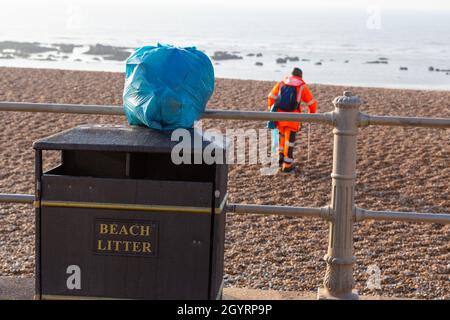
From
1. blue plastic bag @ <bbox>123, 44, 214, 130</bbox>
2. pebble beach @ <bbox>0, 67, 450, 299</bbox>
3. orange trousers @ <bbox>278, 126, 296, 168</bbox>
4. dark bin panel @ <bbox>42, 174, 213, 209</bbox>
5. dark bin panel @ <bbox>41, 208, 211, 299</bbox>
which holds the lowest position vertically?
pebble beach @ <bbox>0, 67, 450, 299</bbox>

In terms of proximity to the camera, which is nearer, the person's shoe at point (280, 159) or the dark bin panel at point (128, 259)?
the dark bin panel at point (128, 259)

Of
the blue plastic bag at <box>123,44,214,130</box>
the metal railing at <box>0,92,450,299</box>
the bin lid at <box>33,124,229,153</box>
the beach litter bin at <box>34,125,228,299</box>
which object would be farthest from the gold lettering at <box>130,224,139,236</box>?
the metal railing at <box>0,92,450,299</box>

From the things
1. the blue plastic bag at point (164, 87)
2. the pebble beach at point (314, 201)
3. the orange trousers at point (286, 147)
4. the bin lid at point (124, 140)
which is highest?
the blue plastic bag at point (164, 87)

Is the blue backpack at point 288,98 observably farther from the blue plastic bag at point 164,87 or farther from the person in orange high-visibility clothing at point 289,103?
the blue plastic bag at point 164,87

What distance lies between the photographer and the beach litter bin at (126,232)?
3.57m

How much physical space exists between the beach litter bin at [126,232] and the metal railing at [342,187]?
641 millimetres

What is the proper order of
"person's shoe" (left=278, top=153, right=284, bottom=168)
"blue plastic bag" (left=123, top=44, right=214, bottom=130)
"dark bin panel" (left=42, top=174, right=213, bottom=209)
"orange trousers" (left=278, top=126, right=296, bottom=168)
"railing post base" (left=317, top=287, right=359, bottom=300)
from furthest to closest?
"person's shoe" (left=278, top=153, right=284, bottom=168) < "orange trousers" (left=278, top=126, right=296, bottom=168) < "railing post base" (left=317, top=287, right=359, bottom=300) < "blue plastic bag" (left=123, top=44, right=214, bottom=130) < "dark bin panel" (left=42, top=174, right=213, bottom=209)

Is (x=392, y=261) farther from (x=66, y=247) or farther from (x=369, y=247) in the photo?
(x=66, y=247)

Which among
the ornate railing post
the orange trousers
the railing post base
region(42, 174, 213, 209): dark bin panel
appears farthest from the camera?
the orange trousers

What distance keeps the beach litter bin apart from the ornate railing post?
74 centimetres

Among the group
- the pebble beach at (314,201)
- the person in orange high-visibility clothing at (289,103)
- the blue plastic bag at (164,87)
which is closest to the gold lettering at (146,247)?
the blue plastic bag at (164,87)

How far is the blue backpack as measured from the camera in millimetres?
10531

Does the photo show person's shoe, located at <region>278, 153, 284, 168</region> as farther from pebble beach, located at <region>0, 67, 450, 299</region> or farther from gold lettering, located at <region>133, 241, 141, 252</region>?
gold lettering, located at <region>133, 241, 141, 252</region>

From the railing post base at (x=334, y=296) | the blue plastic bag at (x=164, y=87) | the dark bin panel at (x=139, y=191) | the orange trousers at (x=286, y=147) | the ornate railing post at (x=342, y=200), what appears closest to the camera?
the dark bin panel at (x=139, y=191)
